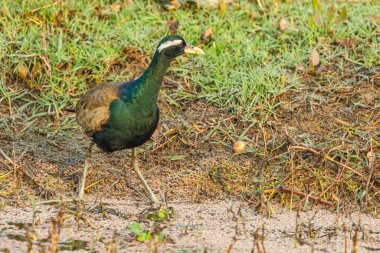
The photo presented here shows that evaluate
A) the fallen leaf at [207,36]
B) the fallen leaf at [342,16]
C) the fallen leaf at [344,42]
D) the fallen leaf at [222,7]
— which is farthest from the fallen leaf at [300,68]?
the fallen leaf at [222,7]

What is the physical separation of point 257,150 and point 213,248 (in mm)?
1387

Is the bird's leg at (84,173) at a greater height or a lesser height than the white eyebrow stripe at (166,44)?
lesser

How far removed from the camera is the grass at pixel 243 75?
622 centimetres

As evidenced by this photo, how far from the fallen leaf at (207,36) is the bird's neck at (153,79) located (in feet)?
5.48

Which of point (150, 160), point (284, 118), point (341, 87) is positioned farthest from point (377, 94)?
point (150, 160)

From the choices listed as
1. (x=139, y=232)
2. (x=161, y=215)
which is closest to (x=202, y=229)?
(x=161, y=215)

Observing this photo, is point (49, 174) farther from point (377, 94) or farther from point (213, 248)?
point (377, 94)

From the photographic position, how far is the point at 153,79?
5.85m

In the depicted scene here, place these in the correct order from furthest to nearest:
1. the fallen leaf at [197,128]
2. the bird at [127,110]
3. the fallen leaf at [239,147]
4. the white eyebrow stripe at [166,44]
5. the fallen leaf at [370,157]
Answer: the fallen leaf at [197,128], the fallen leaf at [239,147], the fallen leaf at [370,157], the white eyebrow stripe at [166,44], the bird at [127,110]

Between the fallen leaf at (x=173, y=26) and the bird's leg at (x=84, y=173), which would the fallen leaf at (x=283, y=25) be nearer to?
the fallen leaf at (x=173, y=26)

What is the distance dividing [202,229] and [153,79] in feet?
3.48

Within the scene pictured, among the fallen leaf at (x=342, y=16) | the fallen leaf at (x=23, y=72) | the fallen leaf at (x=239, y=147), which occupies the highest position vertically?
the fallen leaf at (x=342, y=16)

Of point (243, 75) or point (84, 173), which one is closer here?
point (84, 173)

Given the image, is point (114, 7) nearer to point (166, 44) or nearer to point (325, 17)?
point (325, 17)
